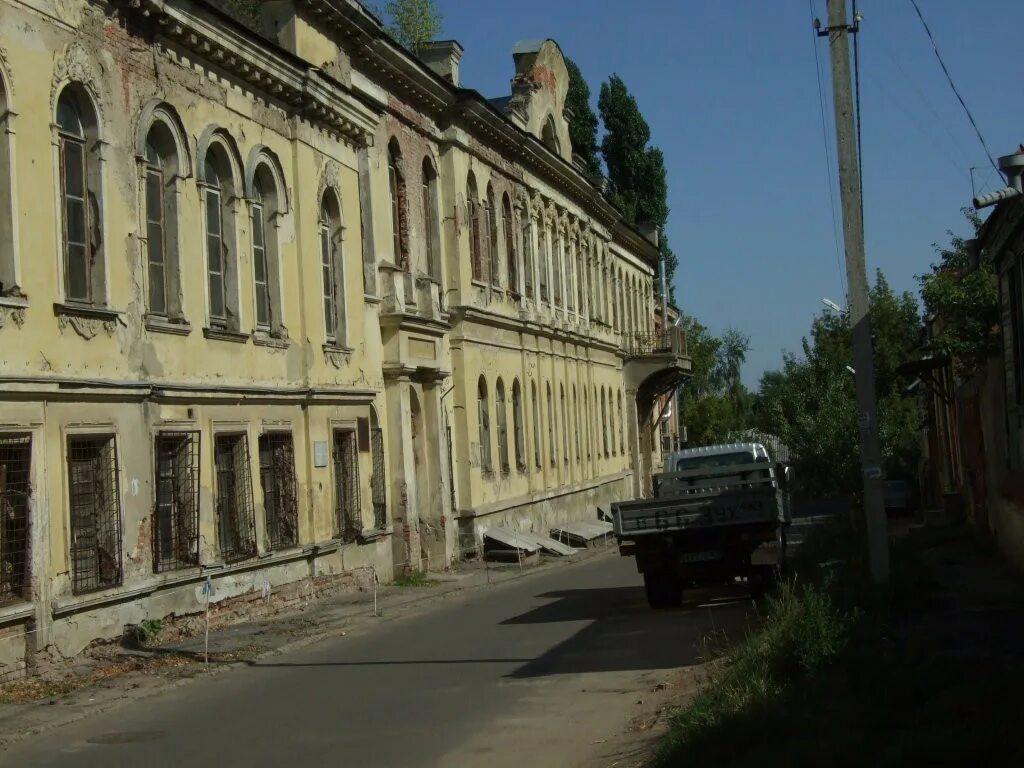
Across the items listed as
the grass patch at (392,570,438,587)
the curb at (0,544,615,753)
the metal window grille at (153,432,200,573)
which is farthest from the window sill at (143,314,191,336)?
the grass patch at (392,570,438,587)

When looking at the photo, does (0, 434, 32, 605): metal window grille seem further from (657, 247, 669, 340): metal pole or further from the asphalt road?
(657, 247, 669, 340): metal pole

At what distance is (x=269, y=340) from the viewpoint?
70.4 ft

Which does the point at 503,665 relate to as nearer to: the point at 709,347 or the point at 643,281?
the point at 643,281

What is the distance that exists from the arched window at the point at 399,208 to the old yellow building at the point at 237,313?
0.26ft

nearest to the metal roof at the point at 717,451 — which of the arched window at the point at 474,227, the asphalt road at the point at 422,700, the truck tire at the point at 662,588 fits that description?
the asphalt road at the point at 422,700

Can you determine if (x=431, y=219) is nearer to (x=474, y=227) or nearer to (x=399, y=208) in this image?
(x=399, y=208)

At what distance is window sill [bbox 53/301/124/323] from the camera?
15633mm

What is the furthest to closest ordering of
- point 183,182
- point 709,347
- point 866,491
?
1. point 709,347
2. point 183,182
3. point 866,491

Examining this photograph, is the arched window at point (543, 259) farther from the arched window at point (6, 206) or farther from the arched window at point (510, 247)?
the arched window at point (6, 206)

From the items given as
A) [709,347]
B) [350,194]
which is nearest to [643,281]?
[709,347]

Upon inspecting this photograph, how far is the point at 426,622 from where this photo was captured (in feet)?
66.1

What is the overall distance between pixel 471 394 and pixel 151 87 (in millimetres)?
16256

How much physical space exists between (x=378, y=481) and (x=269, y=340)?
18.4ft

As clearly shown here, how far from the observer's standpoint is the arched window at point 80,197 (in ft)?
53.2
